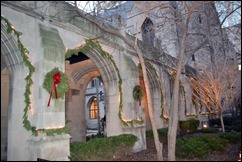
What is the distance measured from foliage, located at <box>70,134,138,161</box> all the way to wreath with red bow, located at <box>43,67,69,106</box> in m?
2.02

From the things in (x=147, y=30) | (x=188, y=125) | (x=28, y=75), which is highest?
(x=147, y=30)

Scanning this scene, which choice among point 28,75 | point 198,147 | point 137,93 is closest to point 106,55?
point 137,93

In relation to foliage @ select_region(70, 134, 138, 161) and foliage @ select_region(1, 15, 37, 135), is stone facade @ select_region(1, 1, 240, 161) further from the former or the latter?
foliage @ select_region(70, 134, 138, 161)

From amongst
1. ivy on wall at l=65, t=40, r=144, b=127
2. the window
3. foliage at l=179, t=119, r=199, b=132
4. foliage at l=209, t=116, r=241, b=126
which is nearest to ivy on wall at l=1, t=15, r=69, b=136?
ivy on wall at l=65, t=40, r=144, b=127

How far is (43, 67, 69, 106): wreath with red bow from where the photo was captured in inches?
295

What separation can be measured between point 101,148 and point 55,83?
10.3 ft

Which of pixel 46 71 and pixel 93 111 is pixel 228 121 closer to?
pixel 93 111

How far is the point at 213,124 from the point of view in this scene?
81.4 ft

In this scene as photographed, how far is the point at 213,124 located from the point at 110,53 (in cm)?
1845

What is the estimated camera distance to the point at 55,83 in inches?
301

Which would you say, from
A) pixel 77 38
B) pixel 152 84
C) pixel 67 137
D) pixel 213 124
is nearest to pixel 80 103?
pixel 152 84

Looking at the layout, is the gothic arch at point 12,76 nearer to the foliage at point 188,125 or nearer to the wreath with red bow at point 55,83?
the wreath with red bow at point 55,83

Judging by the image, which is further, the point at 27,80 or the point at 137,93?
the point at 137,93

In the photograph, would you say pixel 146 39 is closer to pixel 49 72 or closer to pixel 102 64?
pixel 102 64
